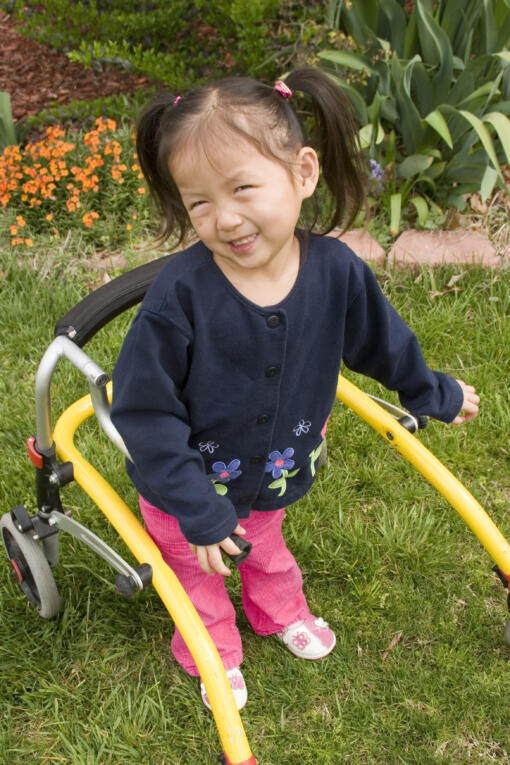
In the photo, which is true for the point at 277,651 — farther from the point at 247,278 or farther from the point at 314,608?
the point at 247,278

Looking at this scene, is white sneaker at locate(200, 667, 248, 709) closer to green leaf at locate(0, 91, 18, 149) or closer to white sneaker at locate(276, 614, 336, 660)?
white sneaker at locate(276, 614, 336, 660)

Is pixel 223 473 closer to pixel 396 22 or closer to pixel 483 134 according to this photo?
pixel 483 134

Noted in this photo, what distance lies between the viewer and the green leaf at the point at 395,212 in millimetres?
3426

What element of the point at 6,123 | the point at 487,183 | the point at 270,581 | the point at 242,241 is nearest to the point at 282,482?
the point at 270,581

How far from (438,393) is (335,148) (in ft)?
1.91

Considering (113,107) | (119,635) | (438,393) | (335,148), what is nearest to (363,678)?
(119,635)

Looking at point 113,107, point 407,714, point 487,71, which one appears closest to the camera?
point 407,714

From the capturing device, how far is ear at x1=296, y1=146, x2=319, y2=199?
1.42 metres

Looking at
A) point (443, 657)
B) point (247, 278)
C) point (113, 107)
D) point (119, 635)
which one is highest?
point (247, 278)

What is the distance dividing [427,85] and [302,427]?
2287 mm

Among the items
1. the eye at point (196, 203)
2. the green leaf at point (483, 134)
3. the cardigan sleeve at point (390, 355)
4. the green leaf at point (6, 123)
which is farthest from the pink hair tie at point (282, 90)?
the green leaf at point (6, 123)

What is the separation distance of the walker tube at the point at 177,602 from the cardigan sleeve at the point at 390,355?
601 millimetres

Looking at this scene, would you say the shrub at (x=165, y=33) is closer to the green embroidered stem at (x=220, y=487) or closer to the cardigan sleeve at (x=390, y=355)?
the cardigan sleeve at (x=390, y=355)

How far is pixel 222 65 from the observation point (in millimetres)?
4199
